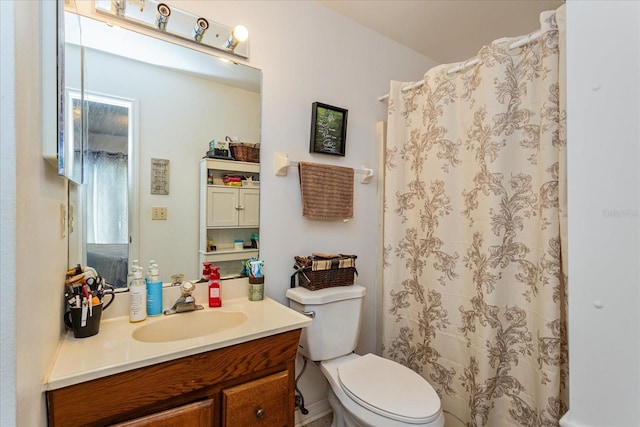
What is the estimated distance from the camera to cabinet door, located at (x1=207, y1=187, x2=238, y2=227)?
1.50 m

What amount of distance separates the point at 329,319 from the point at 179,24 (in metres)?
1.55

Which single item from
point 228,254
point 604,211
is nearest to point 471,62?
point 604,211

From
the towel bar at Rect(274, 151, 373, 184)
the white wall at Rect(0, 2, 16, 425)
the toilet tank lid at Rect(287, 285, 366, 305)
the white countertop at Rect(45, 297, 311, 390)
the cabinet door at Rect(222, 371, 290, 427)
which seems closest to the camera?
the white wall at Rect(0, 2, 16, 425)

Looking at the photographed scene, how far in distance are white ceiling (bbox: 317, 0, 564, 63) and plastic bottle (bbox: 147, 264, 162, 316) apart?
170 centimetres

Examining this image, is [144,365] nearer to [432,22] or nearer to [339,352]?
[339,352]

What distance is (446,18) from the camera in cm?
190

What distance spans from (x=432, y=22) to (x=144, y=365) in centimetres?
227

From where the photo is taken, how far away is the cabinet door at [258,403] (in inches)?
42.4

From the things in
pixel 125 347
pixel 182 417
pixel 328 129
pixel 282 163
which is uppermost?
pixel 328 129

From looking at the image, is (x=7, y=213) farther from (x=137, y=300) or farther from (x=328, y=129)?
(x=328, y=129)

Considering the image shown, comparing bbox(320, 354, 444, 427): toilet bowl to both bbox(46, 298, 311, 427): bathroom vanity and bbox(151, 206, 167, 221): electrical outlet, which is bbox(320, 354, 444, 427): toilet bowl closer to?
bbox(46, 298, 311, 427): bathroom vanity

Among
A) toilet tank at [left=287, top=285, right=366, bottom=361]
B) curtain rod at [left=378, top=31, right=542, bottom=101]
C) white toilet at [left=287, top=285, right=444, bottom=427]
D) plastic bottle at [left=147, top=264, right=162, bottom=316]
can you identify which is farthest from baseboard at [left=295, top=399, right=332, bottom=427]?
curtain rod at [left=378, top=31, right=542, bottom=101]

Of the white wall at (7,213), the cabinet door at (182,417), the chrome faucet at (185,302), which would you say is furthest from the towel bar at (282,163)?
the white wall at (7,213)

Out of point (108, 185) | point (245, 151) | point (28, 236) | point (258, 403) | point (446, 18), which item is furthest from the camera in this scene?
point (446, 18)
